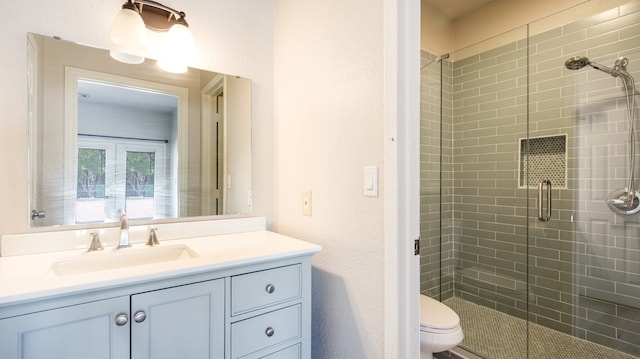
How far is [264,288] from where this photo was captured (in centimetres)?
109

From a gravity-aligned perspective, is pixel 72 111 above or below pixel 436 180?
above

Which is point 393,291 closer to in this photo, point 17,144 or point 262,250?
point 262,250

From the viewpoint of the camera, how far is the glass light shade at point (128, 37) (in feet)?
4.18

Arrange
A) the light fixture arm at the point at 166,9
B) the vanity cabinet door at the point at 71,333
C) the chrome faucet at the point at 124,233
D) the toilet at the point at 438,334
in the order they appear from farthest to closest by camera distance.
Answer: the toilet at the point at 438,334 → the light fixture arm at the point at 166,9 → the chrome faucet at the point at 124,233 → the vanity cabinet door at the point at 71,333

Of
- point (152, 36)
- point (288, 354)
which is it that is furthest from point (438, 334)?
point (152, 36)

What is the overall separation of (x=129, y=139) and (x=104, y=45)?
43cm

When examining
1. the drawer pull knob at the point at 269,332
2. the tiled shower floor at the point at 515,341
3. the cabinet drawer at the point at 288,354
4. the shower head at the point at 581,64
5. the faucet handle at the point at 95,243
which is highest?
the shower head at the point at 581,64

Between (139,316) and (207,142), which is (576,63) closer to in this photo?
(207,142)

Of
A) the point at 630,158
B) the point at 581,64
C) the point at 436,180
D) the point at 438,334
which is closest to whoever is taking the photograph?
the point at 438,334

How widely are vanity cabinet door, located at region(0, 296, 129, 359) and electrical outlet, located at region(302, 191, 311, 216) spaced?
824 mm

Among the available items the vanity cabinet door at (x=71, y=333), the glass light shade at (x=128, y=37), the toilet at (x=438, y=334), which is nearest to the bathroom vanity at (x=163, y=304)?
the vanity cabinet door at (x=71, y=333)

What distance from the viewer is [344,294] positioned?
→ 1.25 meters

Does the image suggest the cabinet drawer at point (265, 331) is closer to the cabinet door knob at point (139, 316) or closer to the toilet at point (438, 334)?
the cabinet door knob at point (139, 316)

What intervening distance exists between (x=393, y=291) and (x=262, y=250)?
0.52 m
